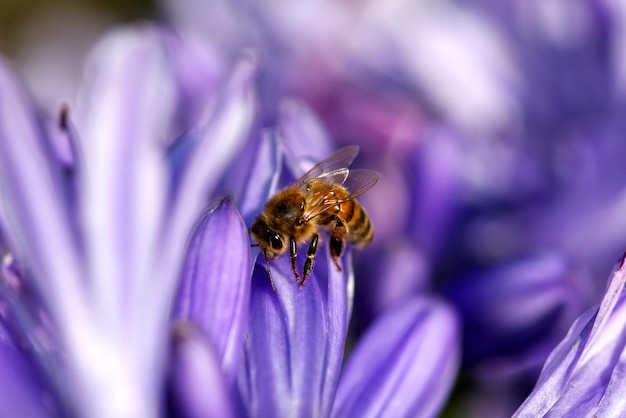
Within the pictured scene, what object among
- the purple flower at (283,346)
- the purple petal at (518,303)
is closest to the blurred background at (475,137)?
the purple petal at (518,303)

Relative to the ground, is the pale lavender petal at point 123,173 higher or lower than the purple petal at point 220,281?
higher

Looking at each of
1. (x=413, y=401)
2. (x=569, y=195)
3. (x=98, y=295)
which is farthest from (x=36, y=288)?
(x=569, y=195)

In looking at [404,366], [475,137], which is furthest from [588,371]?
[475,137]

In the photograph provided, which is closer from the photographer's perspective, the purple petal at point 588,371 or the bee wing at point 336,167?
the purple petal at point 588,371

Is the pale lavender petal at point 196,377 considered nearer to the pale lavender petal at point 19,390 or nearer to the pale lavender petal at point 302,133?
the pale lavender petal at point 19,390

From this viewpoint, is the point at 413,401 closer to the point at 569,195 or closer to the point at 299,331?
the point at 299,331

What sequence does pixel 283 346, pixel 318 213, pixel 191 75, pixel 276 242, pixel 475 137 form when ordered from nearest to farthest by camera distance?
1. pixel 283 346
2. pixel 276 242
3. pixel 318 213
4. pixel 191 75
5. pixel 475 137

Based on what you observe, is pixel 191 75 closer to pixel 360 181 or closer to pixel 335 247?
pixel 360 181

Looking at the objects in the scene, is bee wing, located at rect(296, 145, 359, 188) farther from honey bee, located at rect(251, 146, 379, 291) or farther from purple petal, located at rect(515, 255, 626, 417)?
purple petal, located at rect(515, 255, 626, 417)
